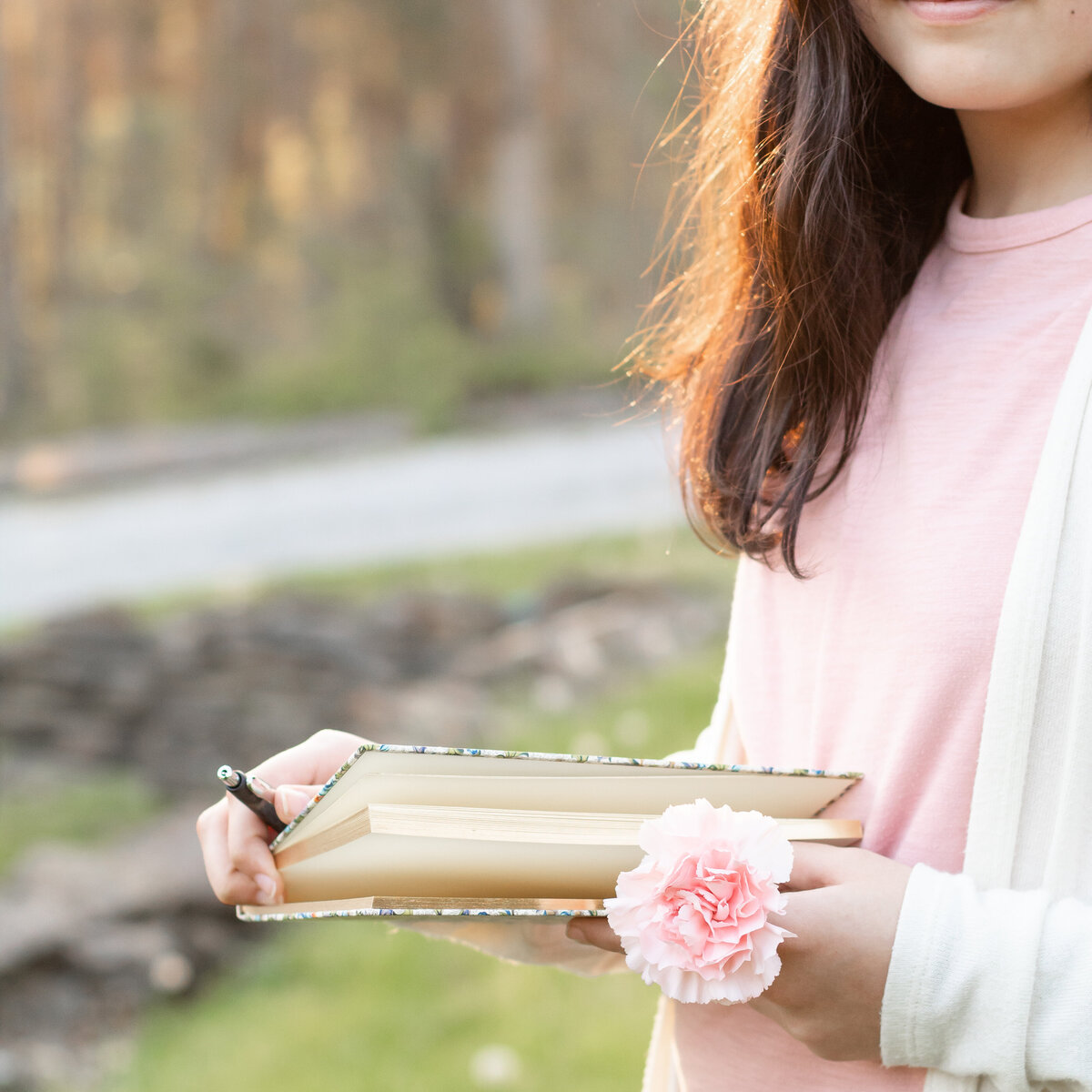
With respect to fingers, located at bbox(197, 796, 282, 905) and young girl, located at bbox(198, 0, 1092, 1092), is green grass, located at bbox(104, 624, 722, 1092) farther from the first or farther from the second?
fingers, located at bbox(197, 796, 282, 905)

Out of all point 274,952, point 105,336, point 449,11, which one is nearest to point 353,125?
point 449,11

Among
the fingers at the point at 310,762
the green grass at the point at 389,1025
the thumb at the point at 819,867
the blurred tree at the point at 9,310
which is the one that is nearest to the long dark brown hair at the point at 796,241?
the thumb at the point at 819,867

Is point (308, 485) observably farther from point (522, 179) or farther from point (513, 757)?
point (513, 757)

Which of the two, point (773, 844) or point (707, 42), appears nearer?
point (773, 844)

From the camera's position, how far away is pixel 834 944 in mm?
792

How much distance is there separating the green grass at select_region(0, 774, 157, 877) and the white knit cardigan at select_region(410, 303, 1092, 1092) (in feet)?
9.08

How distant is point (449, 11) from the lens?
923 cm

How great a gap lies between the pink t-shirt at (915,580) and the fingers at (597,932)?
0.74 feet

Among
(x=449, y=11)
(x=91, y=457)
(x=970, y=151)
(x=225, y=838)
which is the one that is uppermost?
(x=449, y=11)

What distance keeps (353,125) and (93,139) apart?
6.71ft

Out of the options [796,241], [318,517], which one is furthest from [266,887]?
[318,517]

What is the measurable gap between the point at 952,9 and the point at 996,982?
26.7 inches

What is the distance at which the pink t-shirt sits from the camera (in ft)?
2.90

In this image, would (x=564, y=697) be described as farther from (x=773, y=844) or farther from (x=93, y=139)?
(x=93, y=139)
